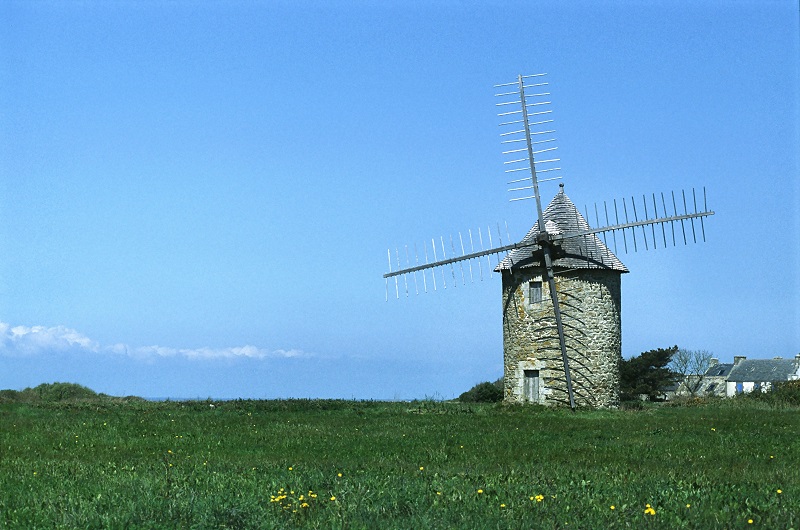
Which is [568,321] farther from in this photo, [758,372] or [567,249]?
[758,372]

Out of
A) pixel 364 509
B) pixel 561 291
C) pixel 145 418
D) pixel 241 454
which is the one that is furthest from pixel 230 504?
pixel 561 291

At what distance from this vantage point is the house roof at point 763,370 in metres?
90.6

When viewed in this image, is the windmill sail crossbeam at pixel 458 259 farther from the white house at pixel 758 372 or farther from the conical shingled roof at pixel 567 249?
the white house at pixel 758 372

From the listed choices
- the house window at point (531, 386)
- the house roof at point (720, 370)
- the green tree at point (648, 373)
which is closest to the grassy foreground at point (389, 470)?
the house window at point (531, 386)

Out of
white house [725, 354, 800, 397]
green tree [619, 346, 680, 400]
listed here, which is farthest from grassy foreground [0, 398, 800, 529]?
white house [725, 354, 800, 397]

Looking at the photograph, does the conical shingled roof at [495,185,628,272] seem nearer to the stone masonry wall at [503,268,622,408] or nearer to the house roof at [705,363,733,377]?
the stone masonry wall at [503,268,622,408]

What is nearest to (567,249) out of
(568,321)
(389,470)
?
(568,321)

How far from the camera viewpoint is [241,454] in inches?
728

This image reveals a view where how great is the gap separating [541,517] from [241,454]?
9514mm

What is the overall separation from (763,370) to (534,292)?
66.2 meters

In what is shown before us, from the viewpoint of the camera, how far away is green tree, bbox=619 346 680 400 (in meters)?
55.0

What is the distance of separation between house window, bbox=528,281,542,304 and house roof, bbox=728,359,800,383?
205ft

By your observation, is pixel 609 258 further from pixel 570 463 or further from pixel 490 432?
pixel 570 463

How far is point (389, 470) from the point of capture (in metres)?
14.9
